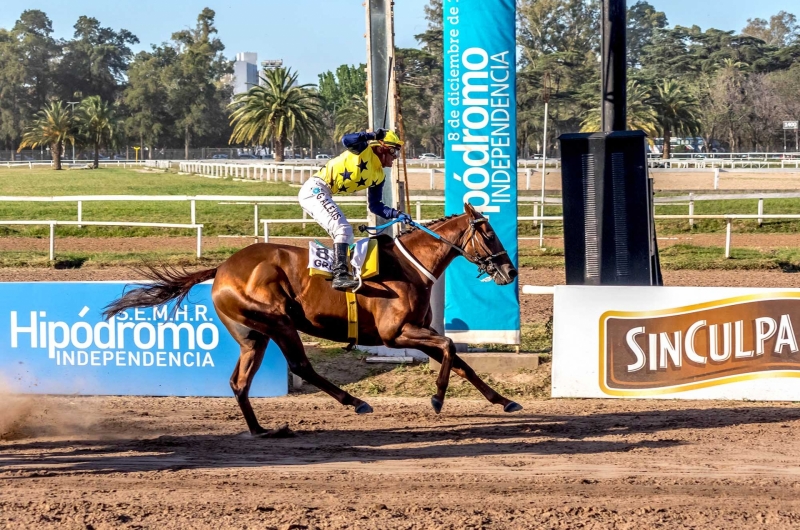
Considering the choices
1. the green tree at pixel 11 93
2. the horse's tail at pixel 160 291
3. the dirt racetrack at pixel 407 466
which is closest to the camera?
the dirt racetrack at pixel 407 466

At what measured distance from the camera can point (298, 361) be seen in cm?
743

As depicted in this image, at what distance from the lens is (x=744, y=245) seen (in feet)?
63.0

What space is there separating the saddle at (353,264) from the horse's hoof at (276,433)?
2.99 ft

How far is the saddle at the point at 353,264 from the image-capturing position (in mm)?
7168

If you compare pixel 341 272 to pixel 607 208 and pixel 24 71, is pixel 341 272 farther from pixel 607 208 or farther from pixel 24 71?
pixel 24 71

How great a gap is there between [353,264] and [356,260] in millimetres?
39

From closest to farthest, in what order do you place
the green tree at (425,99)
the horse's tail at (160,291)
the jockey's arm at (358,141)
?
the jockey's arm at (358,141)
the horse's tail at (160,291)
the green tree at (425,99)

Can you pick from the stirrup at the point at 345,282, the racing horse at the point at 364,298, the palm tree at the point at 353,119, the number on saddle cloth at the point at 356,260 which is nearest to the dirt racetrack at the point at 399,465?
the racing horse at the point at 364,298

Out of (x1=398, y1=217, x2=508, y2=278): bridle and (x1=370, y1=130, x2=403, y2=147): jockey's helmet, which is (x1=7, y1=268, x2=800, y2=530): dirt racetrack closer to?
(x1=398, y1=217, x2=508, y2=278): bridle

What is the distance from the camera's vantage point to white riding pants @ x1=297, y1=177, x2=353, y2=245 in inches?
284

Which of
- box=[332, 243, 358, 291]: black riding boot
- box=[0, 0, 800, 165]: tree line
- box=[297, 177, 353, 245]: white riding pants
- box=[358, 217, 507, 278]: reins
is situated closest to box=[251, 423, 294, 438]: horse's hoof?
box=[332, 243, 358, 291]: black riding boot

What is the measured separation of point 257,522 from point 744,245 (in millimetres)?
16393

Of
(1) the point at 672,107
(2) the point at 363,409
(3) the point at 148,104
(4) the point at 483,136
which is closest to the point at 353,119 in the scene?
(1) the point at 672,107

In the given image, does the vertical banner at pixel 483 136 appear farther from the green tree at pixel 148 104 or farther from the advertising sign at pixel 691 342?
the green tree at pixel 148 104
